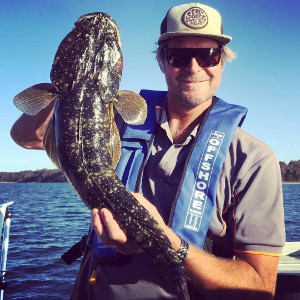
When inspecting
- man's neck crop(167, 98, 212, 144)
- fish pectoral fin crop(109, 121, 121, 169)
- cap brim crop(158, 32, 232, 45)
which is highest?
cap brim crop(158, 32, 232, 45)

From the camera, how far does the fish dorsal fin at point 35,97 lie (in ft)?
9.81

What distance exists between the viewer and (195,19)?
385cm

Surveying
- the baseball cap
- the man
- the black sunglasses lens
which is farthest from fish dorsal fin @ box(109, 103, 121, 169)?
the baseball cap

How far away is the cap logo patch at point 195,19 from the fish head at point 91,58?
3.46ft

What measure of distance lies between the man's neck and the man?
0.04 ft

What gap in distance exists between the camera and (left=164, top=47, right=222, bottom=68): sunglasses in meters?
3.87

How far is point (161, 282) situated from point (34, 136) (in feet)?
6.50

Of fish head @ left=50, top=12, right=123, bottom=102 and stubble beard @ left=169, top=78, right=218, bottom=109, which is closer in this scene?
fish head @ left=50, top=12, right=123, bottom=102

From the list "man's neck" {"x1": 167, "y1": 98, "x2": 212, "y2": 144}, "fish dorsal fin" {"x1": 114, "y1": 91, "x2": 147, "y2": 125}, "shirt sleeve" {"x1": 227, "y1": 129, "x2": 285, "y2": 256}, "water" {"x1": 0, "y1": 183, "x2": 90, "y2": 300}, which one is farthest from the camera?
"water" {"x1": 0, "y1": 183, "x2": 90, "y2": 300}

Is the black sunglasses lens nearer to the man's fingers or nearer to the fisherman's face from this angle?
the fisherman's face

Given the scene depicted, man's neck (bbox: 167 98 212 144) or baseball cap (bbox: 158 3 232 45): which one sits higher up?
baseball cap (bbox: 158 3 232 45)

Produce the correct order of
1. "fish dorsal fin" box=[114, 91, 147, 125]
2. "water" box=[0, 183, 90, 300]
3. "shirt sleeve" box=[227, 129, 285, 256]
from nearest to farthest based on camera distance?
"fish dorsal fin" box=[114, 91, 147, 125] → "shirt sleeve" box=[227, 129, 285, 256] → "water" box=[0, 183, 90, 300]

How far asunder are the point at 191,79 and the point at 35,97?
1.76m

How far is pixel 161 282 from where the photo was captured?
3.17m
